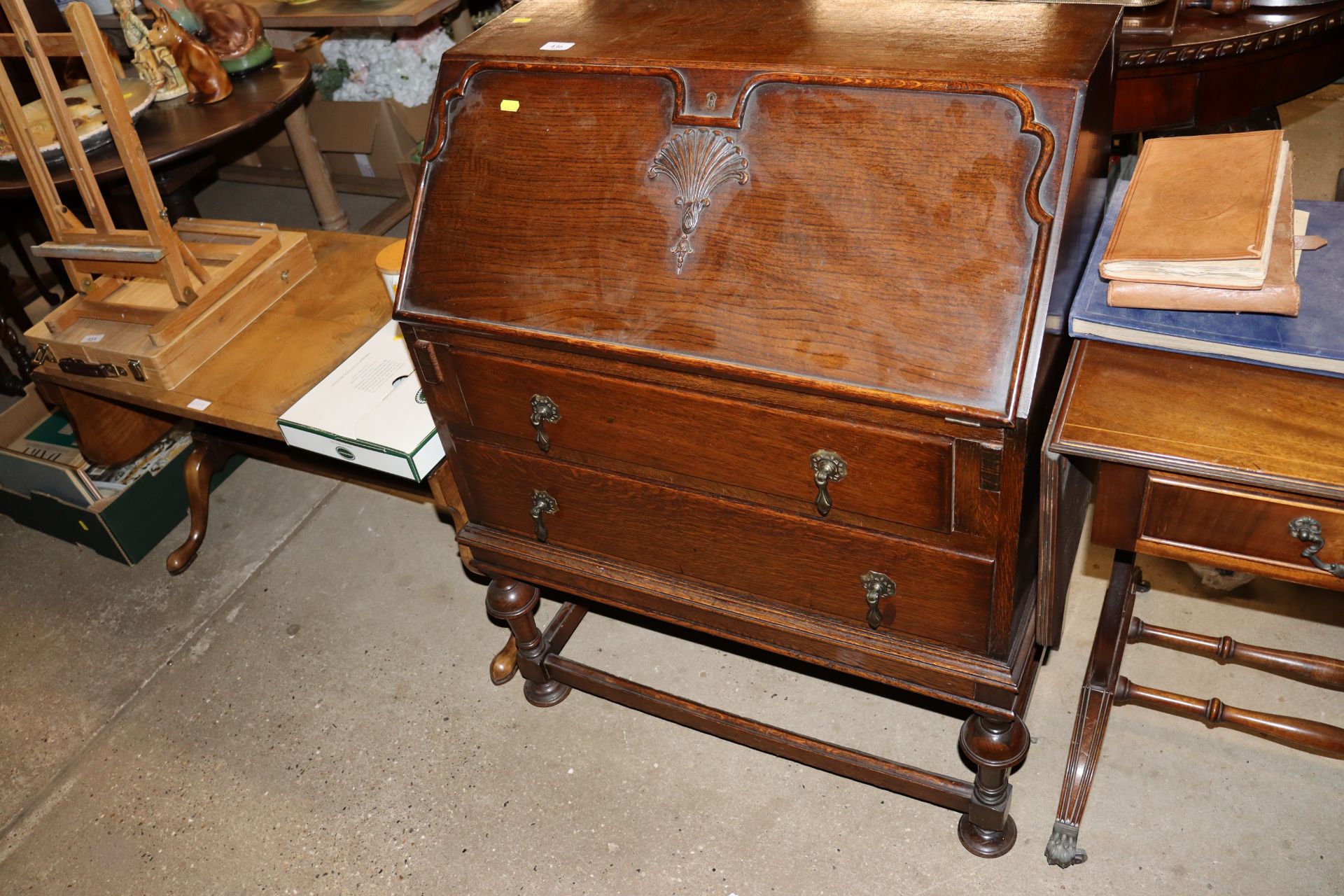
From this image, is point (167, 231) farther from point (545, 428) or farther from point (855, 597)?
point (855, 597)

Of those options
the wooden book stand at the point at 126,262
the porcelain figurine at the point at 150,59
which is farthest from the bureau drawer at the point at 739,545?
the porcelain figurine at the point at 150,59

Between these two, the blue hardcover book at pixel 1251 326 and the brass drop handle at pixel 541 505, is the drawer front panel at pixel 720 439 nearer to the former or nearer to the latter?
the brass drop handle at pixel 541 505

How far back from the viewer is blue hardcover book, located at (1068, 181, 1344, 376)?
1358 millimetres

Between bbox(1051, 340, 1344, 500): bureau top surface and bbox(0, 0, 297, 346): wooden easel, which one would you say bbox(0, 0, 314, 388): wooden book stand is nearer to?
bbox(0, 0, 297, 346): wooden easel

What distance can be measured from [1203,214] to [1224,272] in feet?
0.44

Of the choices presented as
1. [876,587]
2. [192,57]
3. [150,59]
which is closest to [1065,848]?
[876,587]

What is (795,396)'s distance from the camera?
57.3 inches

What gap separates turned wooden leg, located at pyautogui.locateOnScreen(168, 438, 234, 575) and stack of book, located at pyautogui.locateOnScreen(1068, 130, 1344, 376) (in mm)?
2452

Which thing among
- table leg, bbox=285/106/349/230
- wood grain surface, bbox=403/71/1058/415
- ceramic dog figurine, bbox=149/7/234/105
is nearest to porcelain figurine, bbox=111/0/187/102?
ceramic dog figurine, bbox=149/7/234/105

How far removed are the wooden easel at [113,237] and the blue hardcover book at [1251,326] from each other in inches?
82.4

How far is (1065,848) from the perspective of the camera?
1.96 m

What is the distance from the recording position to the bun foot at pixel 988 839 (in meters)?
2.00

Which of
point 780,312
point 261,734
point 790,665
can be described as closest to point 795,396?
point 780,312

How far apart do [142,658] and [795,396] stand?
2.17m
